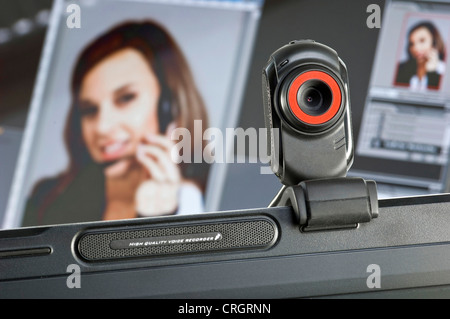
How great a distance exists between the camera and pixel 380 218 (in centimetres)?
52

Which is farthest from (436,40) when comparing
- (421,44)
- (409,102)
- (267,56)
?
(267,56)

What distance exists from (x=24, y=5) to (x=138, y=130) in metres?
0.52

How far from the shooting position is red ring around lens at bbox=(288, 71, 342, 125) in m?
0.54

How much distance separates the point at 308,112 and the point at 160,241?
175 mm

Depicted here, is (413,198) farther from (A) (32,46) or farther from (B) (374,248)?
(A) (32,46)

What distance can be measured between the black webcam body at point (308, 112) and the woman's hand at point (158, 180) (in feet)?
3.86

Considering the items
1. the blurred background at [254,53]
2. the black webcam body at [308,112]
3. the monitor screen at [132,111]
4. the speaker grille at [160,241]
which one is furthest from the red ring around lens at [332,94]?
the monitor screen at [132,111]

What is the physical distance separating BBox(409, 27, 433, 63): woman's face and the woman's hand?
71 cm

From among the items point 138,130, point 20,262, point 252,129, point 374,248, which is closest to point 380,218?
point 374,248

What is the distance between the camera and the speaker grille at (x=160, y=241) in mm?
494
